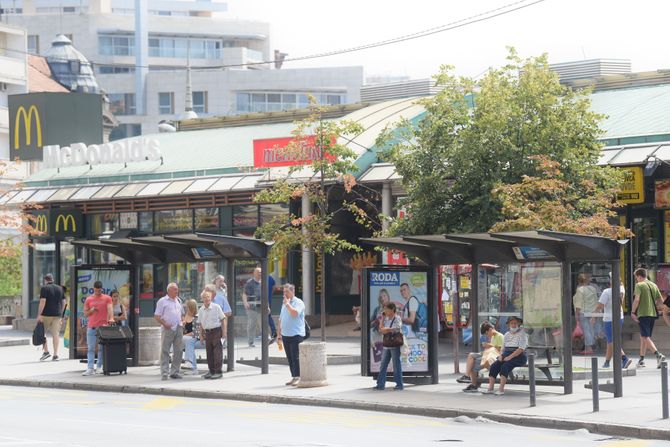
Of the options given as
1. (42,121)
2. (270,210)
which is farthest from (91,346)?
(42,121)

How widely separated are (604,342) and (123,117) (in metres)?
97.1

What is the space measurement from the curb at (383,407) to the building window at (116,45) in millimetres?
97814

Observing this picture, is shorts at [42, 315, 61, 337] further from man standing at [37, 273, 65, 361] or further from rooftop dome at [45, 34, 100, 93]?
rooftop dome at [45, 34, 100, 93]

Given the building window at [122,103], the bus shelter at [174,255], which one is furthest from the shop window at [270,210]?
the building window at [122,103]

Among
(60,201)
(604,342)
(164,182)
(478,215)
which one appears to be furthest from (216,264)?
(604,342)

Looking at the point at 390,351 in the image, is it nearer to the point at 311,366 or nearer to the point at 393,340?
the point at 393,340

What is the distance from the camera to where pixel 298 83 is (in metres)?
119

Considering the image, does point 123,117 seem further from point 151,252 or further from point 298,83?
point 151,252

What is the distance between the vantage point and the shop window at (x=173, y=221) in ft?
135

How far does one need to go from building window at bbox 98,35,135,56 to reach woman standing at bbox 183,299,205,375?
3841 inches

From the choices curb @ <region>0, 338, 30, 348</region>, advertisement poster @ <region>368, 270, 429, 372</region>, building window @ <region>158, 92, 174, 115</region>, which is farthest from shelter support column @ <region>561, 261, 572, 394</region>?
building window @ <region>158, 92, 174, 115</region>

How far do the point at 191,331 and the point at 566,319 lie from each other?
8.70m

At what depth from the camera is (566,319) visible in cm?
2048

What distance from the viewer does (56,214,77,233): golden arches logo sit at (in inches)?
1687
